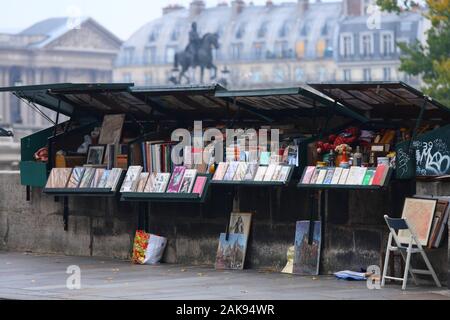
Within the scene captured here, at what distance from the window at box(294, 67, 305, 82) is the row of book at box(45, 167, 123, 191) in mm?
147820

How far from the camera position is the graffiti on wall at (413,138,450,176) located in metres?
18.2

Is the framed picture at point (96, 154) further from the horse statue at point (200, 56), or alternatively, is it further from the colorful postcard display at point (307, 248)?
the horse statue at point (200, 56)

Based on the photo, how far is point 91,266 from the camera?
67.2ft

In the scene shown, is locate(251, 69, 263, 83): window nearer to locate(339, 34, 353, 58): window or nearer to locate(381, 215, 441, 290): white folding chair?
locate(339, 34, 353, 58): window

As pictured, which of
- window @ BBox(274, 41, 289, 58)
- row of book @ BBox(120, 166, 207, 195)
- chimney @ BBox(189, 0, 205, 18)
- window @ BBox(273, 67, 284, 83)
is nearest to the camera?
row of book @ BBox(120, 166, 207, 195)

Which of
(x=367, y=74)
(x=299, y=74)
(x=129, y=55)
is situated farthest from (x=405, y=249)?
(x=129, y=55)

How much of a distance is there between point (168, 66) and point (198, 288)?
169 metres

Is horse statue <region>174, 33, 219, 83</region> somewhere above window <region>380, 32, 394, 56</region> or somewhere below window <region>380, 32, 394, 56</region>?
below

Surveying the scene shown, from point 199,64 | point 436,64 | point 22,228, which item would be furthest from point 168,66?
point 22,228

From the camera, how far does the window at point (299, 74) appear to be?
169 metres

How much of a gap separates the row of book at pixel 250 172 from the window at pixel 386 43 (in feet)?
466

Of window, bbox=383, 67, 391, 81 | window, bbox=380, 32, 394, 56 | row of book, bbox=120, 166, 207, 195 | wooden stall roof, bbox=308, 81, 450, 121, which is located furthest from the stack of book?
window, bbox=380, 32, 394, 56

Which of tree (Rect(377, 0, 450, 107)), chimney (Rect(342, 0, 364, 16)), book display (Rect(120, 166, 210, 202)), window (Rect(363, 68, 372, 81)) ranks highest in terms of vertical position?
chimney (Rect(342, 0, 364, 16))

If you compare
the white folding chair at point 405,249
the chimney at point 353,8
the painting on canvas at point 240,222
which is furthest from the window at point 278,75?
the white folding chair at point 405,249
